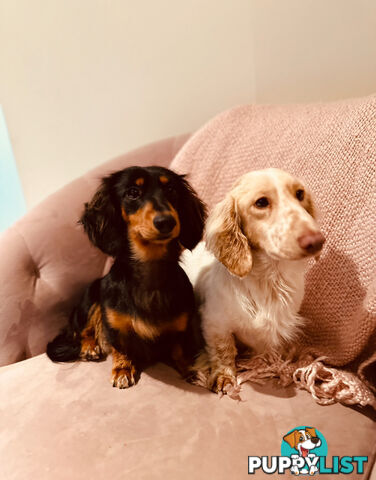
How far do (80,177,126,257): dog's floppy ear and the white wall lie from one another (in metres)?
0.89

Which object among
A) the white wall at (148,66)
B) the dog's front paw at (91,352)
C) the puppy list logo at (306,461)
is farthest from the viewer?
the white wall at (148,66)

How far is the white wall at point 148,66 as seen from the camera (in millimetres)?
1549

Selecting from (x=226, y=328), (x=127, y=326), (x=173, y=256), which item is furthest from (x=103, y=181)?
(x=226, y=328)

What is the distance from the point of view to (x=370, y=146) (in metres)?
1.10

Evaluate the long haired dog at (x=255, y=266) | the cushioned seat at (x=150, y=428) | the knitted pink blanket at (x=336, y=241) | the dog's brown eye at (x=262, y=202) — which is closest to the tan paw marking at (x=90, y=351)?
the cushioned seat at (x=150, y=428)

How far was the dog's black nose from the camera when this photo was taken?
99 cm

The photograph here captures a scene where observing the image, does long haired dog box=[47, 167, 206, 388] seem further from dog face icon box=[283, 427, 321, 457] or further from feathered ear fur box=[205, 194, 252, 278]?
dog face icon box=[283, 427, 321, 457]

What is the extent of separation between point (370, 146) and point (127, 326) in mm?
972

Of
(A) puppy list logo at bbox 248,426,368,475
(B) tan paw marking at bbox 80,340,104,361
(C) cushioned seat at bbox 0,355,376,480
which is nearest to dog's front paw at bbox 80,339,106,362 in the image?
(B) tan paw marking at bbox 80,340,104,361

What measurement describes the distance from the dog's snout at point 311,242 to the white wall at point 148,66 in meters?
1.00

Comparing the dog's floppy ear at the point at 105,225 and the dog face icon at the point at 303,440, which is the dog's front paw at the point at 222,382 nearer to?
the dog face icon at the point at 303,440

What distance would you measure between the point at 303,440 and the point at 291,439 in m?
0.03

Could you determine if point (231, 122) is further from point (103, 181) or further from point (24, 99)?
point (24, 99)

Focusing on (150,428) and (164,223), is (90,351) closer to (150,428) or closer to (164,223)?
(150,428)
